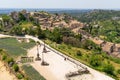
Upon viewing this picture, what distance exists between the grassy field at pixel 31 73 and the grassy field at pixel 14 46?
7.72 metres

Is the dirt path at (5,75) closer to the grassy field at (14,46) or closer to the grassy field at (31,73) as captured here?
the grassy field at (31,73)

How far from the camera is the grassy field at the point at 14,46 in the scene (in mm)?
48487

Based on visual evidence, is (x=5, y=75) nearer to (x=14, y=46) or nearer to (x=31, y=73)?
(x=31, y=73)

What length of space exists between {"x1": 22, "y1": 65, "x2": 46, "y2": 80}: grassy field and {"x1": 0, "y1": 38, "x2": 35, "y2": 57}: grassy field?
7720 mm

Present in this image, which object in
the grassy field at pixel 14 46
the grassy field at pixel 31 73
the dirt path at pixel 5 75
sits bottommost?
the dirt path at pixel 5 75

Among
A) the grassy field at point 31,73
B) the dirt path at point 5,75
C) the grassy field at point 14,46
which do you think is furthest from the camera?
the grassy field at point 14,46

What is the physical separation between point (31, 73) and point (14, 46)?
1946cm

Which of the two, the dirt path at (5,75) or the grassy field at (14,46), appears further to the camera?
the grassy field at (14,46)

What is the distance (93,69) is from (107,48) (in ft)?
147

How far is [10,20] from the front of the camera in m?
81.8

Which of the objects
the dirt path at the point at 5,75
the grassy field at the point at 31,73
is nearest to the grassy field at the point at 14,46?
the dirt path at the point at 5,75

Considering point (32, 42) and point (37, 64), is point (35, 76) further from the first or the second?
point (32, 42)

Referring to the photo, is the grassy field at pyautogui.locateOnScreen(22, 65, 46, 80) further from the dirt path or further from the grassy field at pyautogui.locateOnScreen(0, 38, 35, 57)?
the grassy field at pyautogui.locateOnScreen(0, 38, 35, 57)

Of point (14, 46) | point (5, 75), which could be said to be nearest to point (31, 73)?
point (5, 75)
